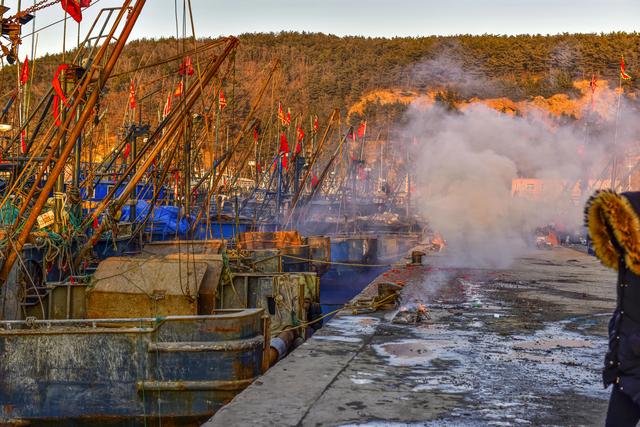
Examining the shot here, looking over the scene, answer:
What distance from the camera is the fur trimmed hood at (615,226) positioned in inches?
187

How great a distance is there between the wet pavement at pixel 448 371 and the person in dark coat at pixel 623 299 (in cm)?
214

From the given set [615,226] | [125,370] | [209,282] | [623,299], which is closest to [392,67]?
[209,282]

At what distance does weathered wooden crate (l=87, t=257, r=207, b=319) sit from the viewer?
40.1 feet

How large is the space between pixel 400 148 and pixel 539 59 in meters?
57.3

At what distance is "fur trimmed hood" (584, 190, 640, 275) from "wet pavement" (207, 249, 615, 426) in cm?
243

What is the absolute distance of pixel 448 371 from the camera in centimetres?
889

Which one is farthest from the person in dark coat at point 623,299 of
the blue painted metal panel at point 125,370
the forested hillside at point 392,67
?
the forested hillside at point 392,67

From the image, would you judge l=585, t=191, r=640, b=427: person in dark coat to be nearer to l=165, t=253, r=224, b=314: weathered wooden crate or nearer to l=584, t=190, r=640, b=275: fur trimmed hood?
l=584, t=190, r=640, b=275: fur trimmed hood

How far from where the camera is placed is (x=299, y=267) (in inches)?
984

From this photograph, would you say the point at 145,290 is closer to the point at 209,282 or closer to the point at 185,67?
the point at 209,282

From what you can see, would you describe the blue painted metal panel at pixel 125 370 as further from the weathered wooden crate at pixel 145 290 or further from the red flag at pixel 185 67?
the red flag at pixel 185 67

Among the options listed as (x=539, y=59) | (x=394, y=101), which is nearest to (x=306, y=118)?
(x=394, y=101)

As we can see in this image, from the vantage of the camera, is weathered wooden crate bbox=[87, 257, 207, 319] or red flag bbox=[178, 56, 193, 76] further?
red flag bbox=[178, 56, 193, 76]

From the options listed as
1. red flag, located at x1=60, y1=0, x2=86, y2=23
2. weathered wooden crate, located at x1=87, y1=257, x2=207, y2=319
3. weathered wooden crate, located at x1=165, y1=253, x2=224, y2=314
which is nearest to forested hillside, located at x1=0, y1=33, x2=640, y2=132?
red flag, located at x1=60, y1=0, x2=86, y2=23
